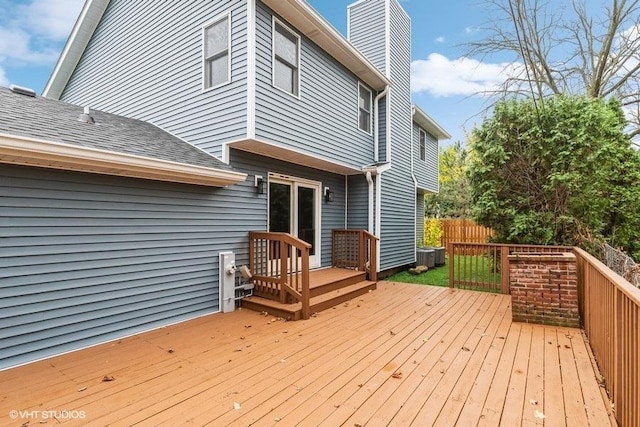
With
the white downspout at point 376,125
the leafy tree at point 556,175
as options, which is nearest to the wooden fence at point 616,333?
the leafy tree at point 556,175

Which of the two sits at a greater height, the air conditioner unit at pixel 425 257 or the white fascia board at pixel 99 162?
the white fascia board at pixel 99 162

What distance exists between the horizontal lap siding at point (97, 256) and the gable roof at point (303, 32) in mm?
3397

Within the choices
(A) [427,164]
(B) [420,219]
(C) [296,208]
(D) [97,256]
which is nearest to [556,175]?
(C) [296,208]

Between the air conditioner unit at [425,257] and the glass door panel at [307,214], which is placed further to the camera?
the air conditioner unit at [425,257]

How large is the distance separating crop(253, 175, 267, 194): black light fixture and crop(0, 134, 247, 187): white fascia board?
31.9 inches

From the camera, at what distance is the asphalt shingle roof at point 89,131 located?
3691 millimetres

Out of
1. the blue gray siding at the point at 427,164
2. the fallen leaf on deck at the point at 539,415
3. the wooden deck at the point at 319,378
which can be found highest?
the blue gray siding at the point at 427,164

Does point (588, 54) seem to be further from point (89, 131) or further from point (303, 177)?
point (89, 131)

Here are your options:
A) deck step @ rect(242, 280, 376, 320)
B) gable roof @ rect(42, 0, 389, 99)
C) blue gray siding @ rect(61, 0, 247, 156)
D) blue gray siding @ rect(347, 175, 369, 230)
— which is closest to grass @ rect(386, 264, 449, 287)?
blue gray siding @ rect(347, 175, 369, 230)

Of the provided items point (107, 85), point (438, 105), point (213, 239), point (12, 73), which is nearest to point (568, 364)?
point (213, 239)

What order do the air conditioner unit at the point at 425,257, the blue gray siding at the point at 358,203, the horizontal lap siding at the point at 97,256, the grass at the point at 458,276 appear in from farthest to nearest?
the air conditioner unit at the point at 425,257 → the blue gray siding at the point at 358,203 → the grass at the point at 458,276 → the horizontal lap siding at the point at 97,256

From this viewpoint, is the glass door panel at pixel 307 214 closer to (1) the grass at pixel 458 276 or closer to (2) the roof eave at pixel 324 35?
(1) the grass at pixel 458 276

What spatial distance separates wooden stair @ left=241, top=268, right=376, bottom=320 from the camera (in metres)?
5.04

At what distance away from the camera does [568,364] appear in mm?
3445
